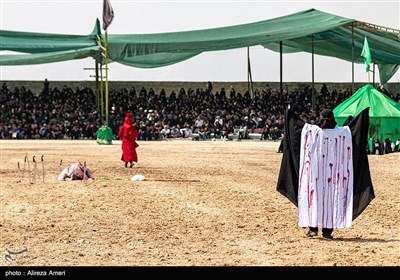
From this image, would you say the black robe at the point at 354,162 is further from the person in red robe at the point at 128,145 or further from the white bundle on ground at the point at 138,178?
the person in red robe at the point at 128,145

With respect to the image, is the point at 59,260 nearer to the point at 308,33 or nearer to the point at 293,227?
the point at 293,227

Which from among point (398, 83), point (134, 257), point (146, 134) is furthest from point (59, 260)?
point (398, 83)

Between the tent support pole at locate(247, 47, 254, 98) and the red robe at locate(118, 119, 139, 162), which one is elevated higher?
the tent support pole at locate(247, 47, 254, 98)

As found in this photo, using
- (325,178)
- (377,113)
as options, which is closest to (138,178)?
(325,178)

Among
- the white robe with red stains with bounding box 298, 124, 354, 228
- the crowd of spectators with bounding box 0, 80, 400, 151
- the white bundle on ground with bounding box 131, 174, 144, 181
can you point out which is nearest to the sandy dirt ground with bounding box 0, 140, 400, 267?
the white bundle on ground with bounding box 131, 174, 144, 181

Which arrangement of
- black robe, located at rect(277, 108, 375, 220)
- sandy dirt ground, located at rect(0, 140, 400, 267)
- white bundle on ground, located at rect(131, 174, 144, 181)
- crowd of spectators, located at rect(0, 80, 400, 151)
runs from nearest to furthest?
sandy dirt ground, located at rect(0, 140, 400, 267) → black robe, located at rect(277, 108, 375, 220) → white bundle on ground, located at rect(131, 174, 144, 181) → crowd of spectators, located at rect(0, 80, 400, 151)

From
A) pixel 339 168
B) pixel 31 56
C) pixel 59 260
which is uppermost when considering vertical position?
pixel 31 56

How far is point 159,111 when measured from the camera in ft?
134

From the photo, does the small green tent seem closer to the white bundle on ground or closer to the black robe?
the white bundle on ground

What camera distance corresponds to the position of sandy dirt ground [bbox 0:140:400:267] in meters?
9.19

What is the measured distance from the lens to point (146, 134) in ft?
→ 124

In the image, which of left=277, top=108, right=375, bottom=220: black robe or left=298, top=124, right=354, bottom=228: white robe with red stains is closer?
left=298, top=124, right=354, bottom=228: white robe with red stains

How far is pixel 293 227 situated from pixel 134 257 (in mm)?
2800
